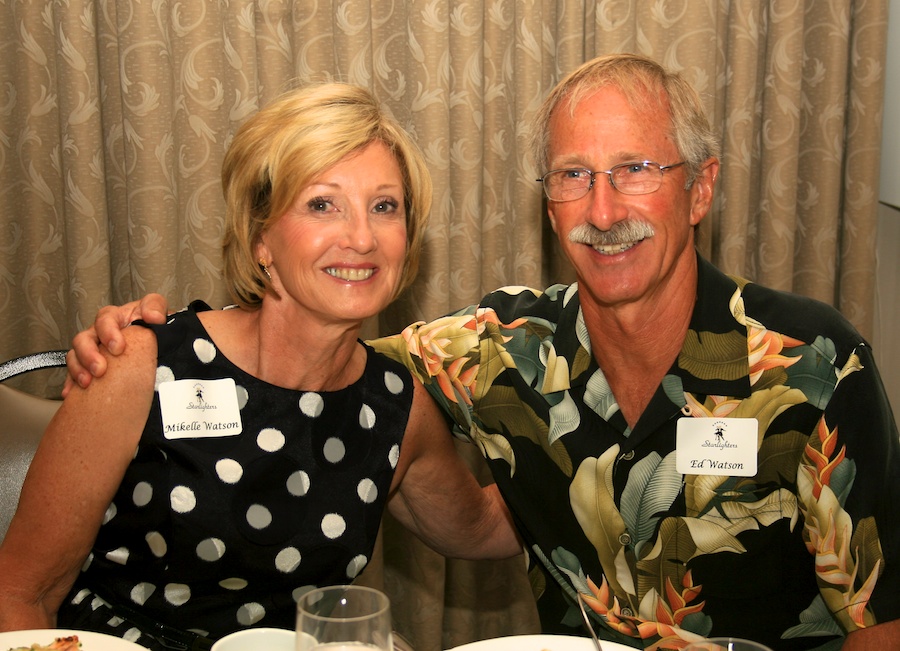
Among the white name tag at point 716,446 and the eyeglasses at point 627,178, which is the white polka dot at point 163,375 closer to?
the eyeglasses at point 627,178

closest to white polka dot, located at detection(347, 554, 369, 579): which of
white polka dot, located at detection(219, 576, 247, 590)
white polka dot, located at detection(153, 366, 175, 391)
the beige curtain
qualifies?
white polka dot, located at detection(219, 576, 247, 590)

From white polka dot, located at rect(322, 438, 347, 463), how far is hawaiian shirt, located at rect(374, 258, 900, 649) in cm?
31

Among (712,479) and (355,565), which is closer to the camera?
(712,479)

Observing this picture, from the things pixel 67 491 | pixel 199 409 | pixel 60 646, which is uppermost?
pixel 199 409

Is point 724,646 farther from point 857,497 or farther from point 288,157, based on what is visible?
point 288,157

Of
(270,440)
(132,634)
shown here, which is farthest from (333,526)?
(132,634)

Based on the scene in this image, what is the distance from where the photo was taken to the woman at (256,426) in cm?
177

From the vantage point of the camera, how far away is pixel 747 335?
1812 millimetres

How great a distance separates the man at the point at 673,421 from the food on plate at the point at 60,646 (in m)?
0.63

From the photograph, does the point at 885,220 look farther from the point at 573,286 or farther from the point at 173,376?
the point at 173,376

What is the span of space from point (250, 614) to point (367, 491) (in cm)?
35

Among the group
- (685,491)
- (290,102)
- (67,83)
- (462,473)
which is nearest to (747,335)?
(685,491)

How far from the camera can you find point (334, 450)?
1933 millimetres

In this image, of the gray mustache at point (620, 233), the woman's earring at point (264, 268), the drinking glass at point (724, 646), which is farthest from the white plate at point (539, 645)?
the woman's earring at point (264, 268)
